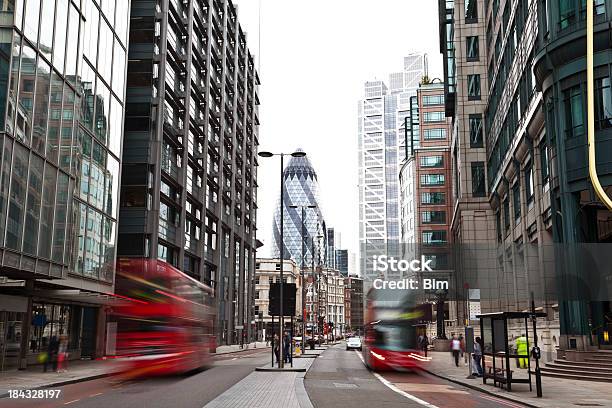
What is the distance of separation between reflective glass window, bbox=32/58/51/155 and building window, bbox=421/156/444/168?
80501mm

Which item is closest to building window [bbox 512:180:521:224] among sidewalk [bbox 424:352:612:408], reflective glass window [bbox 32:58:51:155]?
sidewalk [bbox 424:352:612:408]

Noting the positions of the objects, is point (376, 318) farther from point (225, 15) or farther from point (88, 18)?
point (225, 15)

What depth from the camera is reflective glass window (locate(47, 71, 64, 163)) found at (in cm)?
2995

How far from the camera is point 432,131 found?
107m

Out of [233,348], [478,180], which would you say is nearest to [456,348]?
[478,180]

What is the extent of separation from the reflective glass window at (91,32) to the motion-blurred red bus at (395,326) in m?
22.1

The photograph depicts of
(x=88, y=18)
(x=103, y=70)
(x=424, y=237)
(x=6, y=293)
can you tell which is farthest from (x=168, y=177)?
(x=424, y=237)

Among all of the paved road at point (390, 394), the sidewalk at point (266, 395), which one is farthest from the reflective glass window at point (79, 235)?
the paved road at point (390, 394)

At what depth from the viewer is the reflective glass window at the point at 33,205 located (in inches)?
1064

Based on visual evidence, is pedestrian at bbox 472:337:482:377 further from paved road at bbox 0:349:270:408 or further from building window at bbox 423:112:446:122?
building window at bbox 423:112:446:122

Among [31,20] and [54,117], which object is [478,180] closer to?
[54,117]

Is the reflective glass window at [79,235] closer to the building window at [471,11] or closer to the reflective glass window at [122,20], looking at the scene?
the reflective glass window at [122,20]

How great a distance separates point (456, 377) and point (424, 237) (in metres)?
75.2

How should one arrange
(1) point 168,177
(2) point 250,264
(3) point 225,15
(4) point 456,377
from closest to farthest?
(4) point 456,377 → (1) point 168,177 → (3) point 225,15 → (2) point 250,264
